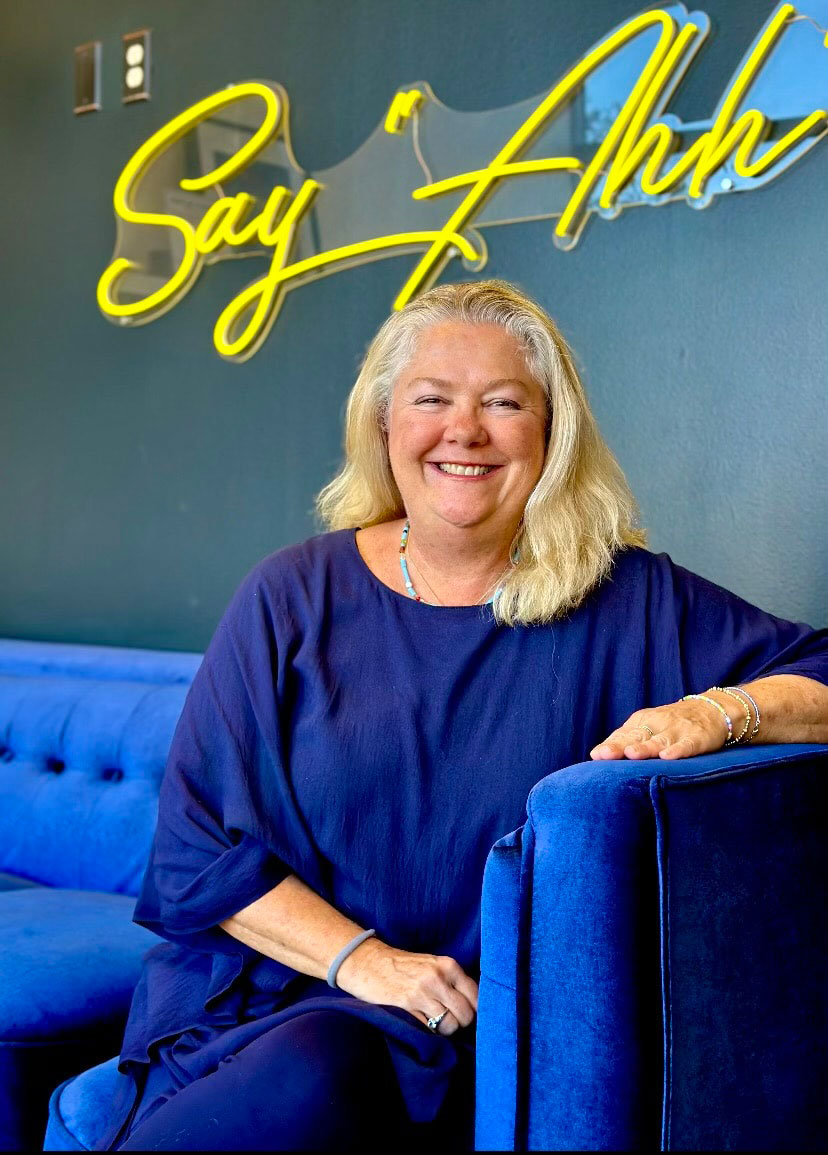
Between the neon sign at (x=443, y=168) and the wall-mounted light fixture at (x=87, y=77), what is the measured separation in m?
A: 0.27

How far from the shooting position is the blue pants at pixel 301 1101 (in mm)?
1323

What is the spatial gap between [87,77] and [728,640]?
8.77 ft

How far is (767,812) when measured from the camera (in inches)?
55.0

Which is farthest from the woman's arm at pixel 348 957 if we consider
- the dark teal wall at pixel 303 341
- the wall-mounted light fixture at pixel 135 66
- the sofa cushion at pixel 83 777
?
the wall-mounted light fixture at pixel 135 66

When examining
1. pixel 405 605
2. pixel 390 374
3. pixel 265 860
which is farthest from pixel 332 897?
pixel 390 374

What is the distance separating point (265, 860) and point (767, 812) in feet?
2.20

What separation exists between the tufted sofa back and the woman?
87cm

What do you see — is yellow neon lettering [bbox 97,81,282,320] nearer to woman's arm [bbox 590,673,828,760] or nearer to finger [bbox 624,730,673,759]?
woman's arm [bbox 590,673,828,760]

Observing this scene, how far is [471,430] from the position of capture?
1.82m

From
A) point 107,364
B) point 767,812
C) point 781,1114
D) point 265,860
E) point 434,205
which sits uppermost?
point 434,205

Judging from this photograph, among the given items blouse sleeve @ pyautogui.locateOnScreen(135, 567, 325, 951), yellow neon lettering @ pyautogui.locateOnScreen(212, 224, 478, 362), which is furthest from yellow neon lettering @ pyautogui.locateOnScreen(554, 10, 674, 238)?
blouse sleeve @ pyautogui.locateOnScreen(135, 567, 325, 951)

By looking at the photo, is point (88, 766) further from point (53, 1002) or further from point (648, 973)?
point (648, 973)

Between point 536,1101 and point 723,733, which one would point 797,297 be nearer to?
point 723,733

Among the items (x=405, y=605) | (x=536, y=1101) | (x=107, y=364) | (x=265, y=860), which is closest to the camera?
(x=536, y=1101)
